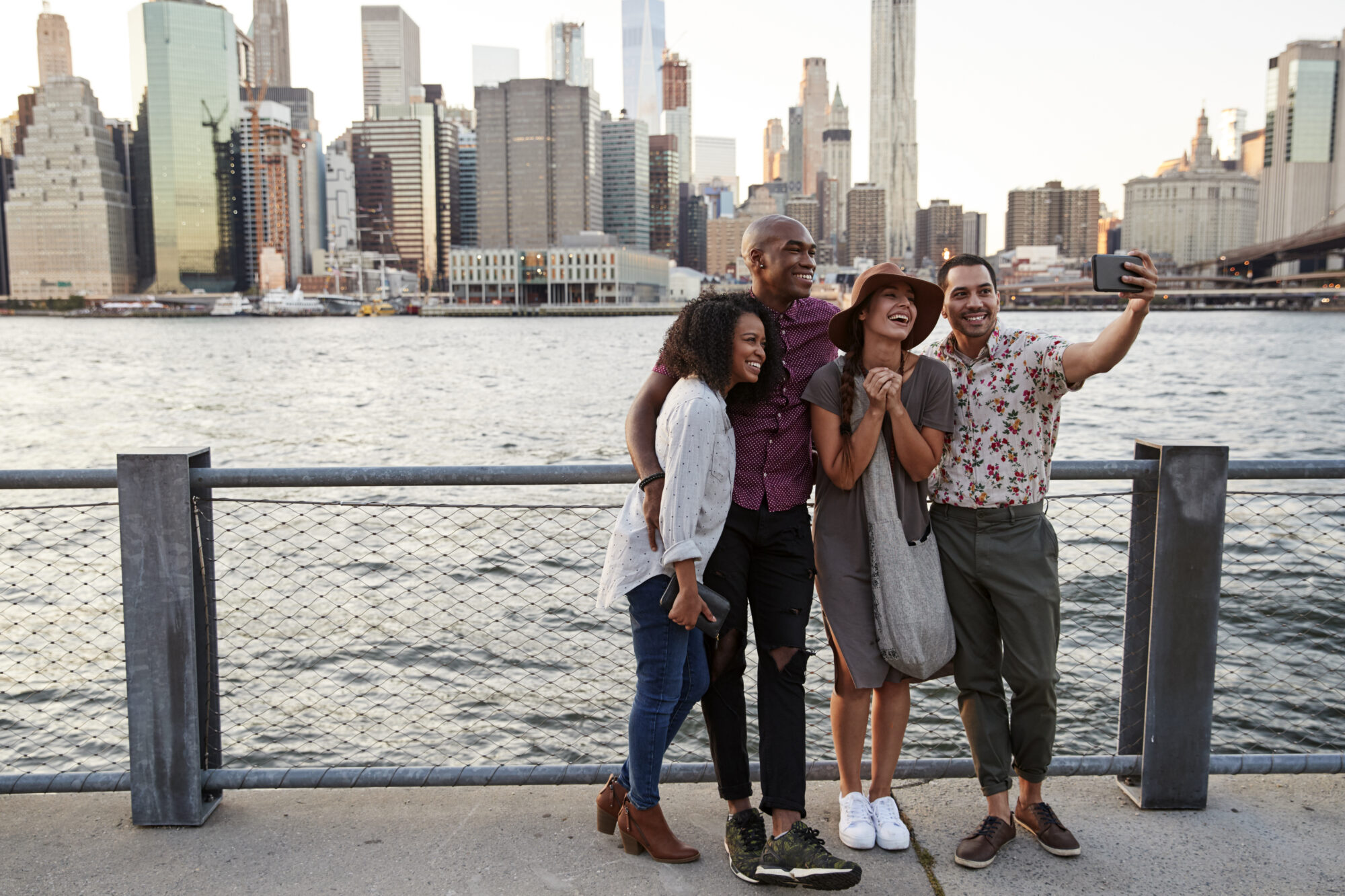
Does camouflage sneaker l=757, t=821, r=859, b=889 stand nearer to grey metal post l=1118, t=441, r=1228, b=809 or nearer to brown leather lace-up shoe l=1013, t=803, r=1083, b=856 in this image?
brown leather lace-up shoe l=1013, t=803, r=1083, b=856

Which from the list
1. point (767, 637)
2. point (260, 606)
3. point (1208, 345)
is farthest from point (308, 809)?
point (1208, 345)

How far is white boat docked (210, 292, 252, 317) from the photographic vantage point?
162 meters

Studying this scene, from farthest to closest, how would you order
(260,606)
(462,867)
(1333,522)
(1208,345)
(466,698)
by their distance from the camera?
1. (1208,345)
2. (1333,522)
3. (260,606)
4. (466,698)
5. (462,867)

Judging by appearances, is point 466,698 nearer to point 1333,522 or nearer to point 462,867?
point 462,867

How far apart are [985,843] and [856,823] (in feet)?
1.30

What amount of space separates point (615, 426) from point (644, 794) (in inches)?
1066

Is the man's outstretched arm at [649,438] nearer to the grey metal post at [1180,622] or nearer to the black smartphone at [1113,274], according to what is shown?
the black smartphone at [1113,274]

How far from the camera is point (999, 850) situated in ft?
11.0

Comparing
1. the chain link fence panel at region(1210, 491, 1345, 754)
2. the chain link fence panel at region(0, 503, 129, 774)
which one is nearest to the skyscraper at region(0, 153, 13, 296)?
the chain link fence panel at region(0, 503, 129, 774)

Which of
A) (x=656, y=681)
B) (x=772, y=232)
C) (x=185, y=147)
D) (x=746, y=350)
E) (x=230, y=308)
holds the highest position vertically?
(x=185, y=147)

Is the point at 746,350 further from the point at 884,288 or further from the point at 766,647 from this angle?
the point at 766,647

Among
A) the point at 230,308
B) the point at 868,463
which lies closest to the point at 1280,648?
the point at 868,463

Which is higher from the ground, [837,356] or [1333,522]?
[837,356]

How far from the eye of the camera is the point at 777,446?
10.7 ft
